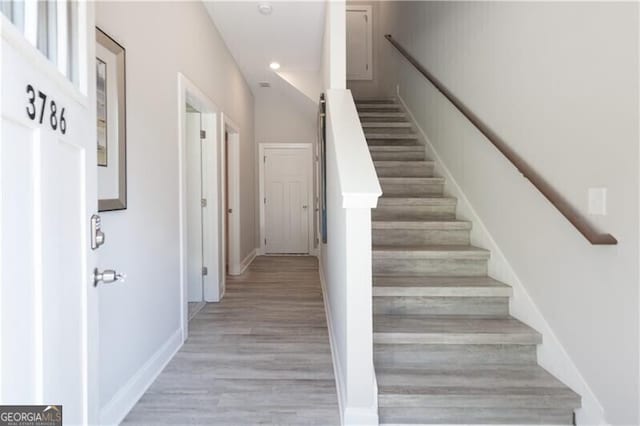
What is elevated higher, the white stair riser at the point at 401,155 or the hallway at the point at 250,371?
the white stair riser at the point at 401,155

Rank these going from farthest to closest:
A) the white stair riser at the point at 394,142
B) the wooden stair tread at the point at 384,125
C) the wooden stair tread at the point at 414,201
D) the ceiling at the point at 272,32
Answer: the wooden stair tread at the point at 384,125 < the white stair riser at the point at 394,142 < the ceiling at the point at 272,32 < the wooden stair tread at the point at 414,201

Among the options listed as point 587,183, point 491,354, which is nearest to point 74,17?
point 587,183

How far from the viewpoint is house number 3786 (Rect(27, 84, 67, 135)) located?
0.76 metres

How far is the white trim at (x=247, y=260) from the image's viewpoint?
4.80 meters

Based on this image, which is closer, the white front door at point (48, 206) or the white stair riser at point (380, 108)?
the white front door at point (48, 206)

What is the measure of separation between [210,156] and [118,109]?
1804mm

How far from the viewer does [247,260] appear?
5207 millimetres

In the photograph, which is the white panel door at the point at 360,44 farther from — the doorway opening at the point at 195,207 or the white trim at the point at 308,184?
the doorway opening at the point at 195,207

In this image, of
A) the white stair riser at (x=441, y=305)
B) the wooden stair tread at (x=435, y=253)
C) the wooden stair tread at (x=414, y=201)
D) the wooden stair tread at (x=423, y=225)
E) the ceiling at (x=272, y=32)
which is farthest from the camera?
the ceiling at (x=272, y=32)

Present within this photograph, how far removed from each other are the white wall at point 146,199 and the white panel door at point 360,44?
3.26m

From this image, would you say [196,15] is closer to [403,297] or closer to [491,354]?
[403,297]

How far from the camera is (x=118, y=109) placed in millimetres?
1720

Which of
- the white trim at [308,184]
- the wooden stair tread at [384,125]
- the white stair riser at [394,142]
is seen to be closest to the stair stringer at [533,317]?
the white stair riser at [394,142]

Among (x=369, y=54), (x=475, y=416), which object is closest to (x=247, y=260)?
(x=369, y=54)
